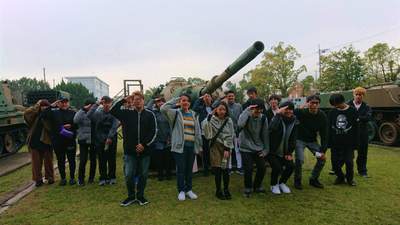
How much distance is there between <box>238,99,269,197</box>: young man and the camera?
14.1 ft

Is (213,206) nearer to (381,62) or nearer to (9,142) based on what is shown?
(9,142)

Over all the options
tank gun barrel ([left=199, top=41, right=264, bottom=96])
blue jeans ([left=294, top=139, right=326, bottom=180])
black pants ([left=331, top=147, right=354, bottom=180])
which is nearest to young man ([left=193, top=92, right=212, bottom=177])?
tank gun barrel ([left=199, top=41, right=264, bottom=96])

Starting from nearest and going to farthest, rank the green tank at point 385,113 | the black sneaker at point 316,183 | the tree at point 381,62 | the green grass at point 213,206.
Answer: the green grass at point 213,206, the black sneaker at point 316,183, the green tank at point 385,113, the tree at point 381,62

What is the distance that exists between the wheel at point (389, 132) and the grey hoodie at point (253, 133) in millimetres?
8325

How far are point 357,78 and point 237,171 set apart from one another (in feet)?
94.8

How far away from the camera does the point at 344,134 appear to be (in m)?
4.84

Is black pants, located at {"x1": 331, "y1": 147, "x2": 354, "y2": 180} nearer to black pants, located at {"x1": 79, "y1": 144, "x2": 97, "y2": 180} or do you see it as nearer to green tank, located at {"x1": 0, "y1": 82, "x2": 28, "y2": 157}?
black pants, located at {"x1": 79, "y1": 144, "x2": 97, "y2": 180}

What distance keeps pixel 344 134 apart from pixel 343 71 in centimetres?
2811

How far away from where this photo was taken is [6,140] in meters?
10.1

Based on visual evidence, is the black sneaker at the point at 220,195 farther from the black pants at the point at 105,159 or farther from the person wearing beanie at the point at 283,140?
the black pants at the point at 105,159

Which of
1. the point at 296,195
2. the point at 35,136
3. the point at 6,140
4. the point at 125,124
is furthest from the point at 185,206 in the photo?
the point at 6,140

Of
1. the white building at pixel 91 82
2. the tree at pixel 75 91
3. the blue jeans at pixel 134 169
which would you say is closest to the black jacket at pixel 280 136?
the blue jeans at pixel 134 169

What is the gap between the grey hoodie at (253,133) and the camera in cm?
432

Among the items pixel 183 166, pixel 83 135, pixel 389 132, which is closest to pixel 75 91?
pixel 83 135
